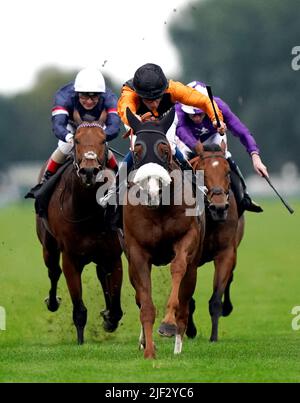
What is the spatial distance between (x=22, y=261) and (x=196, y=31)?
35.3m

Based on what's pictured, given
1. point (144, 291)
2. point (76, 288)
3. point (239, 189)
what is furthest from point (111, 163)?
point (144, 291)

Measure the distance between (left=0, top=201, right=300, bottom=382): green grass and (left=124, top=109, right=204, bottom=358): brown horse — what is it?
0.54m

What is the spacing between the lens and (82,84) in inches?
467

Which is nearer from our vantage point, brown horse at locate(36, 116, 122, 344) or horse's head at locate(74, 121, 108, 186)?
horse's head at locate(74, 121, 108, 186)

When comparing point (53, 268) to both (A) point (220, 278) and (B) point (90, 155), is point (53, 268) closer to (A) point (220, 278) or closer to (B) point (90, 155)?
(A) point (220, 278)

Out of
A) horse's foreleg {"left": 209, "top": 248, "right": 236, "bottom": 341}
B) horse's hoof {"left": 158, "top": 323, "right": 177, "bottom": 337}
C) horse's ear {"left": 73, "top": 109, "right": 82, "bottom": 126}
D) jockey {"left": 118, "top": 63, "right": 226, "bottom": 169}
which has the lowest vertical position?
horse's hoof {"left": 158, "top": 323, "right": 177, "bottom": 337}

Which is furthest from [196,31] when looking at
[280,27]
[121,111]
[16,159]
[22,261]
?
[121,111]

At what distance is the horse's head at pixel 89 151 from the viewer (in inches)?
429

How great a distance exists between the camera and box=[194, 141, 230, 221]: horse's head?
10672mm

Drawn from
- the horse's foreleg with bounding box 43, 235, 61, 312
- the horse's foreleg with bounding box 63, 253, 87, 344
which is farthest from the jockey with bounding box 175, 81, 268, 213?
the horse's foreleg with bounding box 43, 235, 61, 312

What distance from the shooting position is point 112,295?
12.8 m

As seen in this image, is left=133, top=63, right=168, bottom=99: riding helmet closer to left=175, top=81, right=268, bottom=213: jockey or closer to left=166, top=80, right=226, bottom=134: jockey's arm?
left=166, top=80, right=226, bottom=134: jockey's arm
